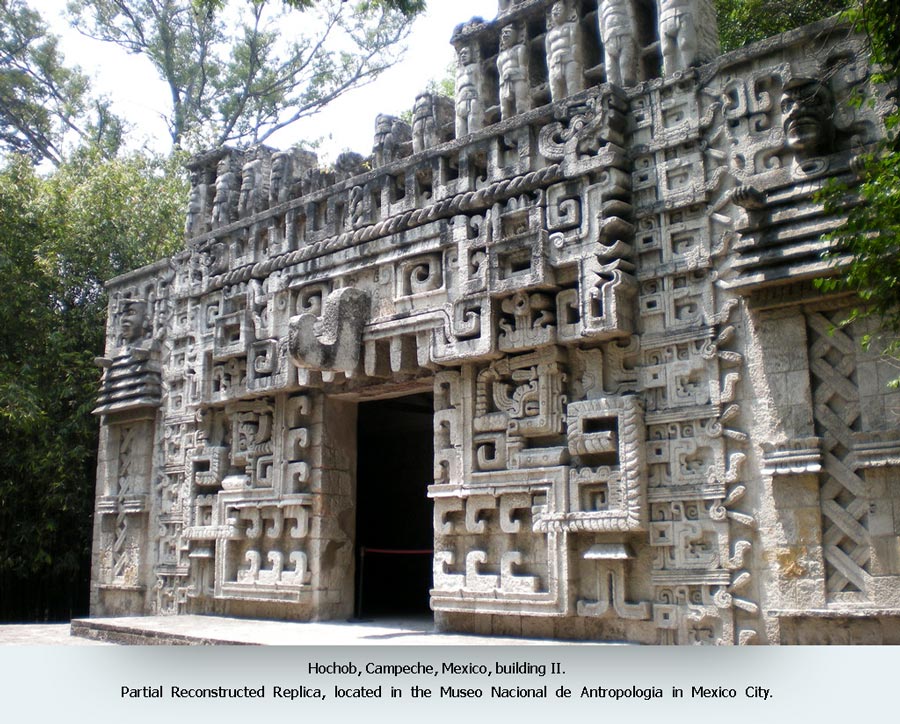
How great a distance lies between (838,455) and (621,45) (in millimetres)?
3367

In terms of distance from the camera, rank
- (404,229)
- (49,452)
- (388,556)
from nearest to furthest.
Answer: (404,229), (388,556), (49,452)

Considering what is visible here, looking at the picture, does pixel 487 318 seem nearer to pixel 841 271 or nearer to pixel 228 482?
pixel 841 271

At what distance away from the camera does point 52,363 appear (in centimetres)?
1240

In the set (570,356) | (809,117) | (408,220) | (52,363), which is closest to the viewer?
(809,117)

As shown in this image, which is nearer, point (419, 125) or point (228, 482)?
point (419, 125)

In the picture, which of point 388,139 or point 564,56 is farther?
point 388,139

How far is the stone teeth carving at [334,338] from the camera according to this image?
25.0 ft

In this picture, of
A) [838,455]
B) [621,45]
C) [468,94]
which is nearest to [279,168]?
[468,94]

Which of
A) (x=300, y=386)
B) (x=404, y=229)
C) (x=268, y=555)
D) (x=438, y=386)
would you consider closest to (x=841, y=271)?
(x=438, y=386)

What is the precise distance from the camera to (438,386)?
718 centimetres

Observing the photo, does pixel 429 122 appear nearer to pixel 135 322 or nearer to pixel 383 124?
pixel 383 124

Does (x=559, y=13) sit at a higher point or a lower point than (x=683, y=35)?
higher

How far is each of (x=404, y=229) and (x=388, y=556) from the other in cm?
463

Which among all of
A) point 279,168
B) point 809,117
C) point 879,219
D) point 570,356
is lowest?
point 570,356
